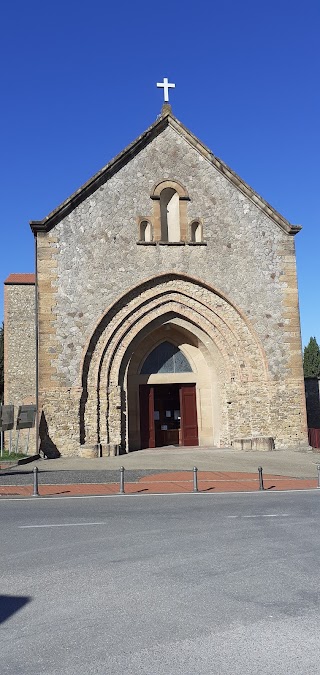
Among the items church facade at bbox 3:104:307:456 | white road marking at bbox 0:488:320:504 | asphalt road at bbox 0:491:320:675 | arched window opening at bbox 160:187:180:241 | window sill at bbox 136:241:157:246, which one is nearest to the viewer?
asphalt road at bbox 0:491:320:675

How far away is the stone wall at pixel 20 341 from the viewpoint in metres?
30.4

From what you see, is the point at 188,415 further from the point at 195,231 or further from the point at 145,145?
the point at 145,145

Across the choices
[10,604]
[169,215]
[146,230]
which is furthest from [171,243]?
[10,604]

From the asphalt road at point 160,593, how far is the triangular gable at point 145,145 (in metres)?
14.6

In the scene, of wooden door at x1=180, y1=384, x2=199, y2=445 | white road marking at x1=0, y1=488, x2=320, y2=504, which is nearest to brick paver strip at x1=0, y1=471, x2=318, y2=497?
white road marking at x1=0, y1=488, x2=320, y2=504

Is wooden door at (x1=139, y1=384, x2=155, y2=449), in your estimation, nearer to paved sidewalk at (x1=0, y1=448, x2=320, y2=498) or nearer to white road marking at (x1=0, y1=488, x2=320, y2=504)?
paved sidewalk at (x1=0, y1=448, x2=320, y2=498)

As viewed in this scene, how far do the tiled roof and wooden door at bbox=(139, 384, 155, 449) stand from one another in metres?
10.8

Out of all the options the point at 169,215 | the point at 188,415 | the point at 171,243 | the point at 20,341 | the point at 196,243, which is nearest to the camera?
the point at 171,243

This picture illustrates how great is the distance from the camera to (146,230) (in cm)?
2331

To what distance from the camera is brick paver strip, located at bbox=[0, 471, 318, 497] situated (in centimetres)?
1419

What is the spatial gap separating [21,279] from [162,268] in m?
12.4

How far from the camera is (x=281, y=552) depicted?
795cm

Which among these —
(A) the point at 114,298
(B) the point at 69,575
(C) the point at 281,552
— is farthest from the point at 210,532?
(A) the point at 114,298

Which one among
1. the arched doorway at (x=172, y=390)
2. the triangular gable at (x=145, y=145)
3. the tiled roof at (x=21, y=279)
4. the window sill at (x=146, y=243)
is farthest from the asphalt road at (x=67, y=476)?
the tiled roof at (x=21, y=279)
